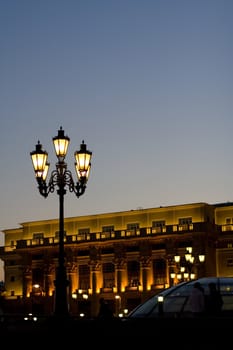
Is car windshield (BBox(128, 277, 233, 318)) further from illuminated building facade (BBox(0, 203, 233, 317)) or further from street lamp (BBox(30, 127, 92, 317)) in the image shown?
illuminated building facade (BBox(0, 203, 233, 317))

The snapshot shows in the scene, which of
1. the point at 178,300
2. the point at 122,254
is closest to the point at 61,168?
the point at 178,300

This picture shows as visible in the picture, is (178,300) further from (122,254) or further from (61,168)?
(122,254)

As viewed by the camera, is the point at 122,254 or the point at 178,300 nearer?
the point at 178,300

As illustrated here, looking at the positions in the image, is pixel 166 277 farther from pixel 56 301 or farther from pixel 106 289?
pixel 56 301

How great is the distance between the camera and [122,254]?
289 feet

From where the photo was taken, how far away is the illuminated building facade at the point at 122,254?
83.8m

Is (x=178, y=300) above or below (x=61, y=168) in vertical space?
below

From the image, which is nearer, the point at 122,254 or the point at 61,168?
the point at 61,168

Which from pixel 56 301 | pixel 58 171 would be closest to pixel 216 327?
pixel 56 301

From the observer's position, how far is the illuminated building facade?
8375 cm

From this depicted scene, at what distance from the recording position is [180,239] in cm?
8388

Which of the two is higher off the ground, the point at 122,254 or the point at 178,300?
the point at 122,254

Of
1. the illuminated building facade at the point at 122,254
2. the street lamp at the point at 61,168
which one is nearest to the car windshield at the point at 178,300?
the street lamp at the point at 61,168

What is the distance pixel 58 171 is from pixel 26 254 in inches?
2872
